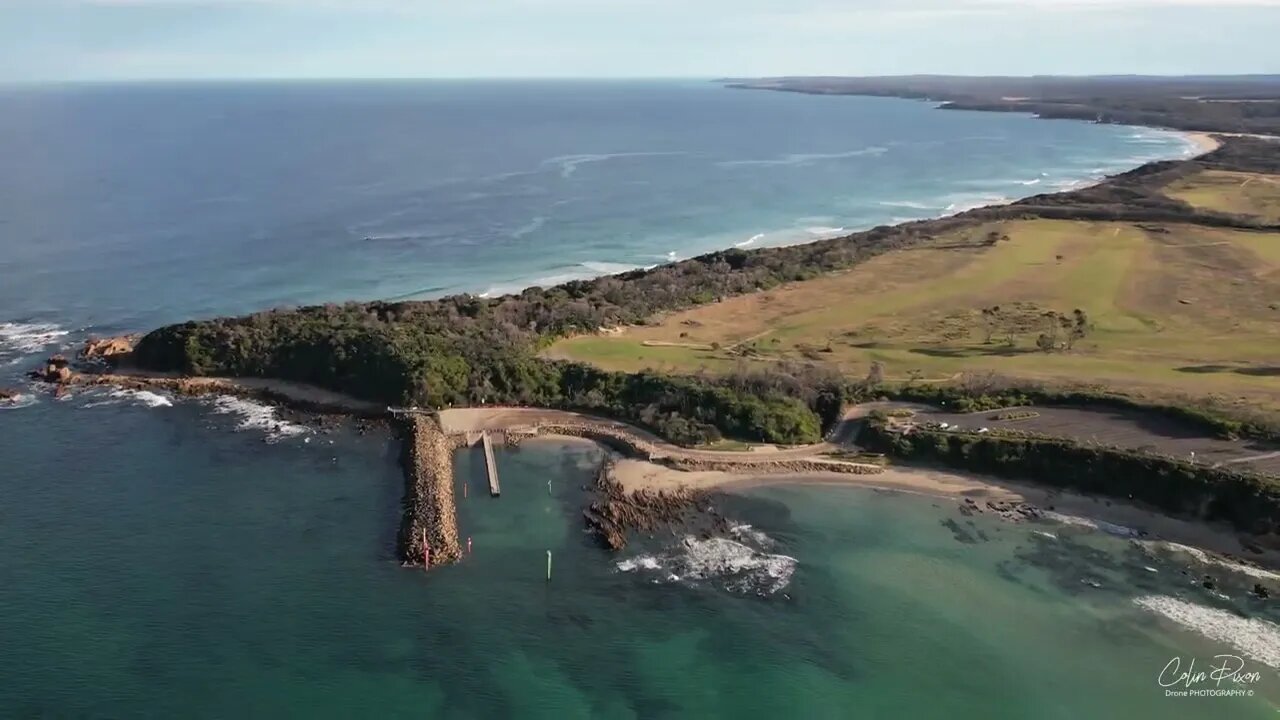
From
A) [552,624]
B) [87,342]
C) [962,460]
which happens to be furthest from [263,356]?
[962,460]

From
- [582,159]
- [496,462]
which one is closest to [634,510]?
[496,462]

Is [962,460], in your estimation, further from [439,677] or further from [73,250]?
[73,250]

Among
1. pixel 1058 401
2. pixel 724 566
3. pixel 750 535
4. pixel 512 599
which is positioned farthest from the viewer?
pixel 1058 401

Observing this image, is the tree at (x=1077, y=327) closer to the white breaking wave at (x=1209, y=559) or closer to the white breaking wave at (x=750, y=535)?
the white breaking wave at (x=1209, y=559)

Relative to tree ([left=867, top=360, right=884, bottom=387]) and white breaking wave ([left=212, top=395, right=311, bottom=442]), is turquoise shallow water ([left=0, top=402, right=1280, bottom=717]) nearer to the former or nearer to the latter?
white breaking wave ([left=212, top=395, right=311, bottom=442])
